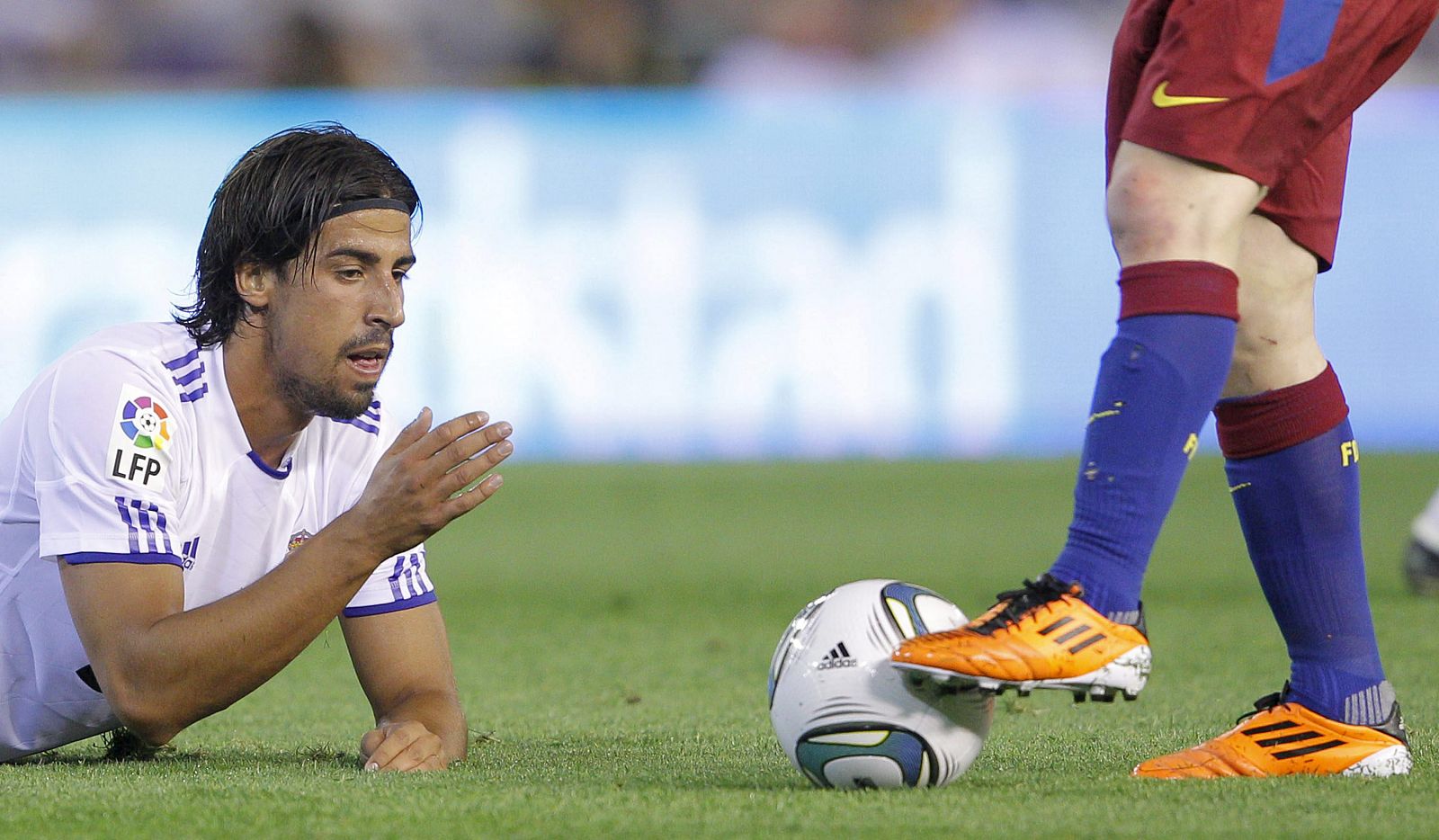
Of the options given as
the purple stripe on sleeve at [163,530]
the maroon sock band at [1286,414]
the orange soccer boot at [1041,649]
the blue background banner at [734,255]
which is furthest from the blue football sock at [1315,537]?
the blue background banner at [734,255]

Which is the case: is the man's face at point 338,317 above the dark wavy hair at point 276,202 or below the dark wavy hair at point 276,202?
below

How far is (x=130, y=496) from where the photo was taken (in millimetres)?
2805

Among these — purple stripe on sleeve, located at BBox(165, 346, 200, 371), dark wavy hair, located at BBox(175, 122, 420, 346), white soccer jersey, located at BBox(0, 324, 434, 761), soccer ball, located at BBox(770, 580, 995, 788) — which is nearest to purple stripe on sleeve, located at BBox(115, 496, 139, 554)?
white soccer jersey, located at BBox(0, 324, 434, 761)

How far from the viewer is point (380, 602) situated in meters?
3.26

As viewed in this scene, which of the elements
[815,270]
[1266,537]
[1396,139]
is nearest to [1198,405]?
[1266,537]

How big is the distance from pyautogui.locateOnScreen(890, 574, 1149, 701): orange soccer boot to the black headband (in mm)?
1279

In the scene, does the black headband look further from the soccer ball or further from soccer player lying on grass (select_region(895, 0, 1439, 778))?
soccer player lying on grass (select_region(895, 0, 1439, 778))

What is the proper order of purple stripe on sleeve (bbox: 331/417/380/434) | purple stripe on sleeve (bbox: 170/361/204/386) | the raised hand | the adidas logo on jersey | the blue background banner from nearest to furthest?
the adidas logo on jersey, the raised hand, purple stripe on sleeve (bbox: 170/361/204/386), purple stripe on sleeve (bbox: 331/417/380/434), the blue background banner

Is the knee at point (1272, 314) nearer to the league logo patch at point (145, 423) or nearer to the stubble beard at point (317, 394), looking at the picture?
the stubble beard at point (317, 394)

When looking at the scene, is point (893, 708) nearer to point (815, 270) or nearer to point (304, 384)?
point (304, 384)

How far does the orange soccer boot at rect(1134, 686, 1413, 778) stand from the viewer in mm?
2793

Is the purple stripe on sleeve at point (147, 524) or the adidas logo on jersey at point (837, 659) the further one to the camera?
the purple stripe on sleeve at point (147, 524)

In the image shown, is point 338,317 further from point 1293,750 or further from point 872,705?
point 1293,750

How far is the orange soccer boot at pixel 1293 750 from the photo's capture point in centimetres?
279
